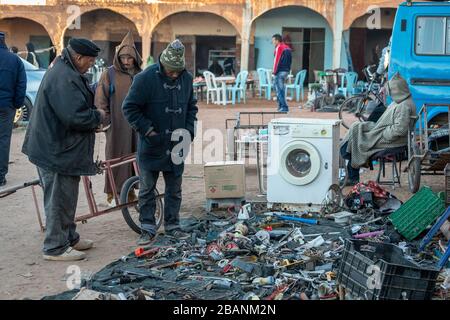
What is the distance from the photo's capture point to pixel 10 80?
1028 centimetres

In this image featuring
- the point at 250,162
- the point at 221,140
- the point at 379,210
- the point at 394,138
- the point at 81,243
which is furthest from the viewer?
the point at 221,140

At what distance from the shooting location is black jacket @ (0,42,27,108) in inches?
402

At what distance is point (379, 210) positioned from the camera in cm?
845

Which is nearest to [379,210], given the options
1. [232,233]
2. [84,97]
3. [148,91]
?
[232,233]

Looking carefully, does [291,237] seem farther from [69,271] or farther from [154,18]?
[154,18]

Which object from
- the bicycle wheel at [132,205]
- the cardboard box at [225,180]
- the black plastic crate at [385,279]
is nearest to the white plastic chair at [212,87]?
the cardboard box at [225,180]

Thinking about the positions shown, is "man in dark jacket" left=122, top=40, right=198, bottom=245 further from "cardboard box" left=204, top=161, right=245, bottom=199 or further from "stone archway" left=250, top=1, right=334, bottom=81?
"stone archway" left=250, top=1, right=334, bottom=81

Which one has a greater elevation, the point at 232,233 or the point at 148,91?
the point at 148,91

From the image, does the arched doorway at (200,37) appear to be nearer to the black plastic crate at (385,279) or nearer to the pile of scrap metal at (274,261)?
the pile of scrap metal at (274,261)

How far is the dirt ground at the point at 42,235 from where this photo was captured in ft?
20.6

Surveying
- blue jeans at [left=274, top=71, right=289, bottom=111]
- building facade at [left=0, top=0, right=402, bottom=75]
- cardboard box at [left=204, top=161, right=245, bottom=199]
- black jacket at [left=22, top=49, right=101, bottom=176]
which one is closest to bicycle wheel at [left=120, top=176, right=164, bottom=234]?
cardboard box at [left=204, top=161, right=245, bottom=199]

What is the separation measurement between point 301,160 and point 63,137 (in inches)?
119

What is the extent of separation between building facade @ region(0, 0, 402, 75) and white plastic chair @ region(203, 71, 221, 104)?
310 cm

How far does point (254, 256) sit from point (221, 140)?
7.96 metres
